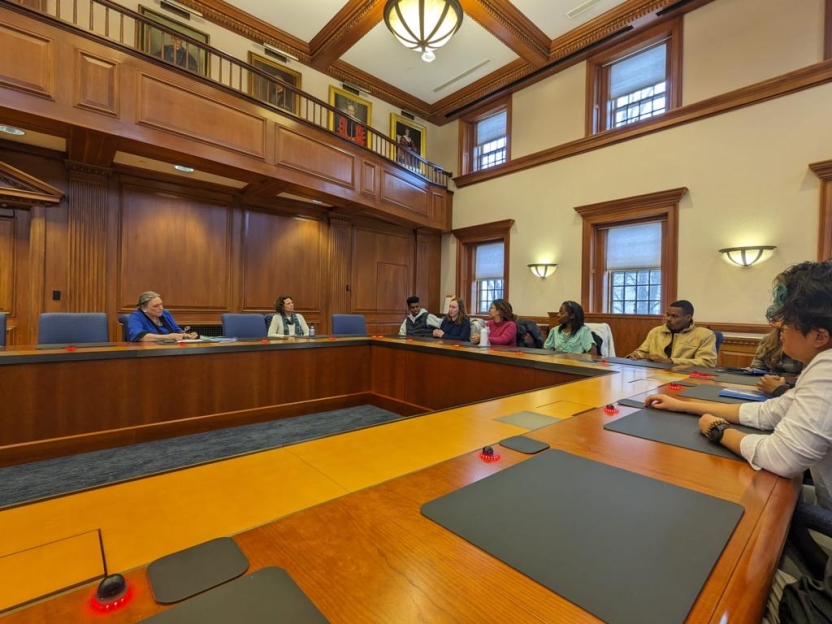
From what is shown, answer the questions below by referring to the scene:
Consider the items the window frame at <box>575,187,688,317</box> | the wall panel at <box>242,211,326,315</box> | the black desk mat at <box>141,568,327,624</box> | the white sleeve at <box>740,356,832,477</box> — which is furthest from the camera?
the wall panel at <box>242,211,326,315</box>

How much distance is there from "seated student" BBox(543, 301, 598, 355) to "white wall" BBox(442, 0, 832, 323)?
2193 mm

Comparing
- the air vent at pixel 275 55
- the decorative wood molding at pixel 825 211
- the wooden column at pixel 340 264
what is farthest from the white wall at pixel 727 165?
the air vent at pixel 275 55

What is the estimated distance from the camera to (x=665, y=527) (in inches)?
28.3

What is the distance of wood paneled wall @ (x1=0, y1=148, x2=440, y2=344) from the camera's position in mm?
4266

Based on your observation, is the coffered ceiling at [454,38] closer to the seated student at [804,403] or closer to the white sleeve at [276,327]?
the white sleeve at [276,327]

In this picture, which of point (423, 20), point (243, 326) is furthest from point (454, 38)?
point (243, 326)

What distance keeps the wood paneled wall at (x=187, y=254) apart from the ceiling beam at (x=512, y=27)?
10.8ft

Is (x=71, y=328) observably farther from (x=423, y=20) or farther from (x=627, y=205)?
(x=627, y=205)

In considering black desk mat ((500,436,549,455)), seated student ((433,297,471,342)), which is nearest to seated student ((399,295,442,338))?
seated student ((433,297,471,342))

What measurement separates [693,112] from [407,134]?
4.66 m

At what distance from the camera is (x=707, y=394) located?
1.77m

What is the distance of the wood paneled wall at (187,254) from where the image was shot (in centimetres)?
427

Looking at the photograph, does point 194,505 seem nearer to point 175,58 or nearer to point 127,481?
point 127,481

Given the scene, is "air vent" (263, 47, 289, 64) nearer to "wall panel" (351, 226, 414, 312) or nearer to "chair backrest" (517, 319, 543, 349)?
"wall panel" (351, 226, 414, 312)
